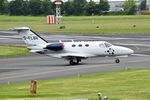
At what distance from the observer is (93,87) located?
33.9m

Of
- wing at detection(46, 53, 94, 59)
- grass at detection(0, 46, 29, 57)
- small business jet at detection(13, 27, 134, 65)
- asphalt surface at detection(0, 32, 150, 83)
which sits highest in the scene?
small business jet at detection(13, 27, 134, 65)

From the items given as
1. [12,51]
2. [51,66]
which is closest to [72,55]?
[51,66]

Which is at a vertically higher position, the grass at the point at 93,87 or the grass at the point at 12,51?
the grass at the point at 93,87

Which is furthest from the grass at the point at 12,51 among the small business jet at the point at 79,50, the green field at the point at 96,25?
the green field at the point at 96,25

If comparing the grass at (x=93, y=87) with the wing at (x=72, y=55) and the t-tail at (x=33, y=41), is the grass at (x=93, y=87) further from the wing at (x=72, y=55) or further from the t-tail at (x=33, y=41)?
the t-tail at (x=33, y=41)

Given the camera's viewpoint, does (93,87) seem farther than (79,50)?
No

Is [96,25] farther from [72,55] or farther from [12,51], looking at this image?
[72,55]

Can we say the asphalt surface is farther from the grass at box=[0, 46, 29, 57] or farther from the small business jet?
the grass at box=[0, 46, 29, 57]

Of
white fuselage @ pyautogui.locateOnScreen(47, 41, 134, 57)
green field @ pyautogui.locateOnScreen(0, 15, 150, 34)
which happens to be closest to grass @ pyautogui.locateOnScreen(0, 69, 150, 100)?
white fuselage @ pyautogui.locateOnScreen(47, 41, 134, 57)

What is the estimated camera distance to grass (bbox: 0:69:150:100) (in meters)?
28.2

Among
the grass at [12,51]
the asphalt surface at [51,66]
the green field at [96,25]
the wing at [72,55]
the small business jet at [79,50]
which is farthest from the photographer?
the green field at [96,25]

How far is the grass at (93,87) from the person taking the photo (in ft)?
92.4

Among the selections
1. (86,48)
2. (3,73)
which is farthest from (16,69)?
(86,48)

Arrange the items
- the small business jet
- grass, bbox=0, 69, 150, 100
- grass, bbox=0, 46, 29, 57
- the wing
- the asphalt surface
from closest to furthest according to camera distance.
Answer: grass, bbox=0, 69, 150, 100 < the asphalt surface < the wing < the small business jet < grass, bbox=0, 46, 29, 57
